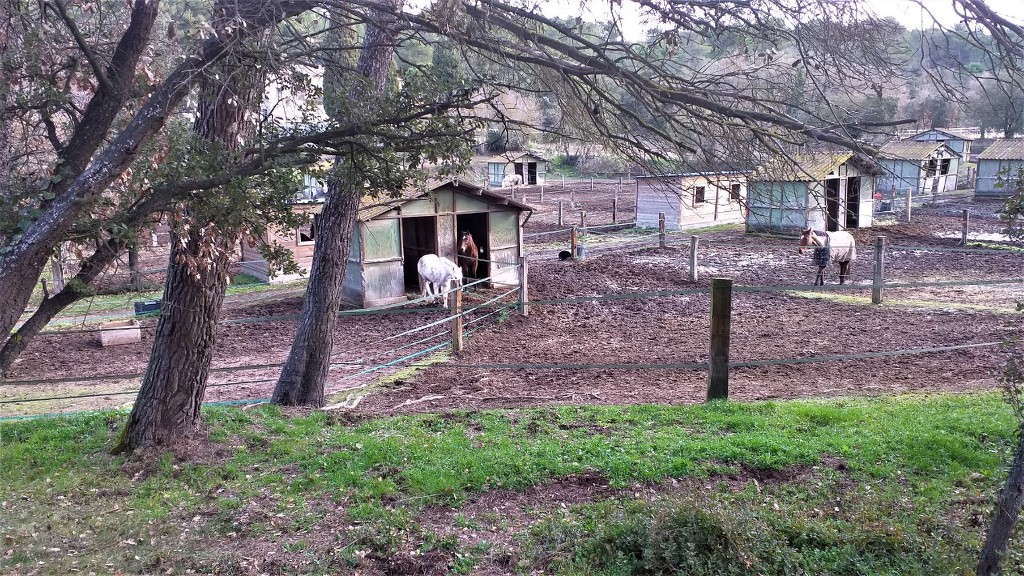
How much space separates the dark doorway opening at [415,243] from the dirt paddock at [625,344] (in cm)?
305

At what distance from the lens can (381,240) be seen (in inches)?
690

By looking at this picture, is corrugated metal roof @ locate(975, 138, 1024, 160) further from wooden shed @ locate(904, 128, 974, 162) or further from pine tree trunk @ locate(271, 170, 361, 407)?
pine tree trunk @ locate(271, 170, 361, 407)

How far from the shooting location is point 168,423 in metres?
6.50

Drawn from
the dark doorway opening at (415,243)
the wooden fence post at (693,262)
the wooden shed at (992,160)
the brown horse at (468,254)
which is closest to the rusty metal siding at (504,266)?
the brown horse at (468,254)

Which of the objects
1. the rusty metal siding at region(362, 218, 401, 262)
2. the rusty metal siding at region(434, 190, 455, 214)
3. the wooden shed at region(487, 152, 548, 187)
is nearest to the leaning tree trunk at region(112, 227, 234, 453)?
the rusty metal siding at region(362, 218, 401, 262)

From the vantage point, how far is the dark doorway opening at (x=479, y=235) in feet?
62.8

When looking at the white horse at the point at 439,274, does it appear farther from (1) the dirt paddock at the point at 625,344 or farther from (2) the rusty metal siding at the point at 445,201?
(2) the rusty metal siding at the point at 445,201

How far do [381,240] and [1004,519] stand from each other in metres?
15.2

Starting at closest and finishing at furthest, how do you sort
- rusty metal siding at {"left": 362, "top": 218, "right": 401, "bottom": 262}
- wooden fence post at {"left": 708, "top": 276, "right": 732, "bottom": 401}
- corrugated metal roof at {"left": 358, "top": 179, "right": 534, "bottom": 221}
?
wooden fence post at {"left": 708, "top": 276, "right": 732, "bottom": 401} → corrugated metal roof at {"left": 358, "top": 179, "right": 534, "bottom": 221} → rusty metal siding at {"left": 362, "top": 218, "right": 401, "bottom": 262}

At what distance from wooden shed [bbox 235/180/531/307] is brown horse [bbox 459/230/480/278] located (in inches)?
10.2

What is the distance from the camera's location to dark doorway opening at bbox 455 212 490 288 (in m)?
19.1

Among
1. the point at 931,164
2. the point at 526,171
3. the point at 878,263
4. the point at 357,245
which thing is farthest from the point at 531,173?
the point at 878,263

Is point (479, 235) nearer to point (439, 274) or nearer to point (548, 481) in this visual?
point (439, 274)

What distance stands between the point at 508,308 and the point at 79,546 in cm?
1137
